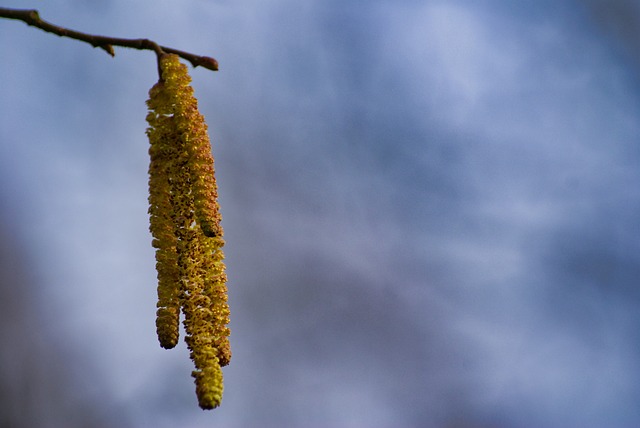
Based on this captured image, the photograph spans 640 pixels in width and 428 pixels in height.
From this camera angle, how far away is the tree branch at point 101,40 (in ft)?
4.44

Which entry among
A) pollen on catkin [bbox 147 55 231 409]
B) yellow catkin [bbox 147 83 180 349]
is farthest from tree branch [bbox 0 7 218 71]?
yellow catkin [bbox 147 83 180 349]

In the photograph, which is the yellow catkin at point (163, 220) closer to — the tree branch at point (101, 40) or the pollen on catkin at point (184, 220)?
the pollen on catkin at point (184, 220)

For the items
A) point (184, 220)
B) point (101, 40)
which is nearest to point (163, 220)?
point (184, 220)

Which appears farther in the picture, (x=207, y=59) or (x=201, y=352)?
(x=207, y=59)

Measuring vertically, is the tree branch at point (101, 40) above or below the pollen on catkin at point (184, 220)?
above

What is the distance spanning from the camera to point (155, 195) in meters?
1.43

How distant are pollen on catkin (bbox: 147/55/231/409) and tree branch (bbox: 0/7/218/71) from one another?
27mm

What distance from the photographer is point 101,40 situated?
1.39 m

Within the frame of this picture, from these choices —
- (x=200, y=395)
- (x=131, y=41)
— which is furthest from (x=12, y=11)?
(x=200, y=395)

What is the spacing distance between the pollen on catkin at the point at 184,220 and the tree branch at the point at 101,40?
3 cm

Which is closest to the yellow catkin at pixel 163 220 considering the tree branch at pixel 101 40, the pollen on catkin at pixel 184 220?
the pollen on catkin at pixel 184 220

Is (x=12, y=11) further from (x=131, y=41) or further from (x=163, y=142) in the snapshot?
(x=163, y=142)

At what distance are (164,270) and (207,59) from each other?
0.38 m

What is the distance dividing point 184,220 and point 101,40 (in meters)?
0.34
